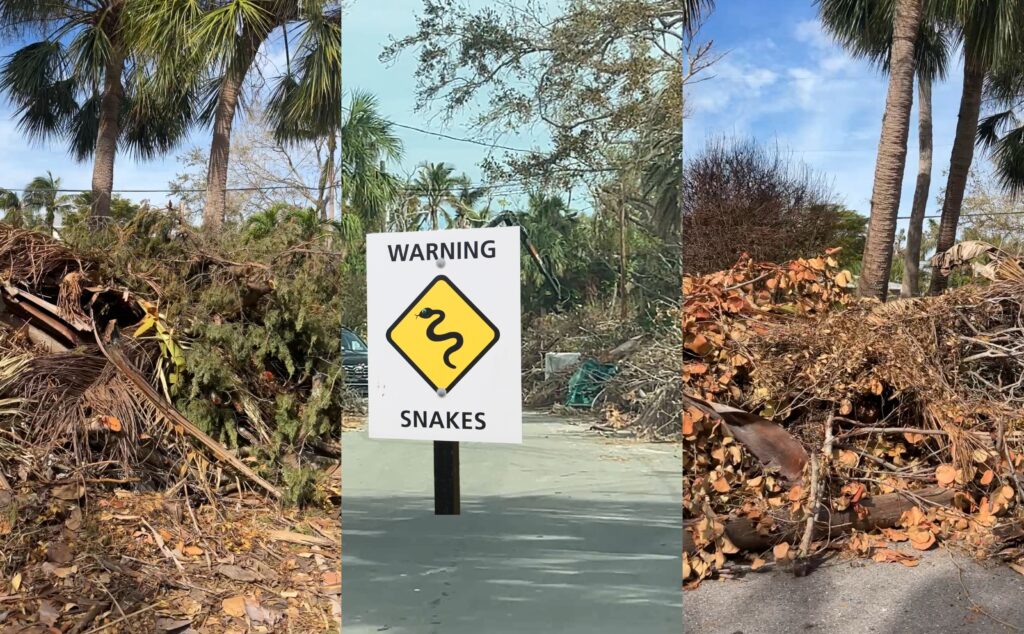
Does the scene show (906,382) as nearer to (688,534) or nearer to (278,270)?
(688,534)

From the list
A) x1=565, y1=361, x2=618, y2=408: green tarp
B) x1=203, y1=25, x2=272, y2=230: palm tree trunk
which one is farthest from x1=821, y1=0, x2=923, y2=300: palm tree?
x1=565, y1=361, x2=618, y2=408: green tarp

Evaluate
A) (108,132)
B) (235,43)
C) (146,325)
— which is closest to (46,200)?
(108,132)

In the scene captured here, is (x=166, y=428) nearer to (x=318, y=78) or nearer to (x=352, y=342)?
(x=352, y=342)

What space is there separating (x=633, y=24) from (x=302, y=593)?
2873mm

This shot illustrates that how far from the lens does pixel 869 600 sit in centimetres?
364

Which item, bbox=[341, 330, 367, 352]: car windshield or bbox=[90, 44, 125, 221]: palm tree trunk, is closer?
bbox=[341, 330, 367, 352]: car windshield

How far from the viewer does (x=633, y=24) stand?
1.68 m

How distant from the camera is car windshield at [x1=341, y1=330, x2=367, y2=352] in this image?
1.76m

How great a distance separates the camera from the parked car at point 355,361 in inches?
68.0

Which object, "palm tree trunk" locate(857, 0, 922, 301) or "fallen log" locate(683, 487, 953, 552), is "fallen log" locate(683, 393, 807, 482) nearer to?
"fallen log" locate(683, 487, 953, 552)

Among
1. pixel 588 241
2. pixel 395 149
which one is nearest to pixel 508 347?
pixel 588 241

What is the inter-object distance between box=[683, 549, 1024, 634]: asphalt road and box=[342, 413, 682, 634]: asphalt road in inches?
74.9

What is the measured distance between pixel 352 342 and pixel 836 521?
3191 mm

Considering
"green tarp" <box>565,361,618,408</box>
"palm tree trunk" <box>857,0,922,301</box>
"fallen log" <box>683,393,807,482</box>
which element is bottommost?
"fallen log" <box>683,393,807,482</box>
